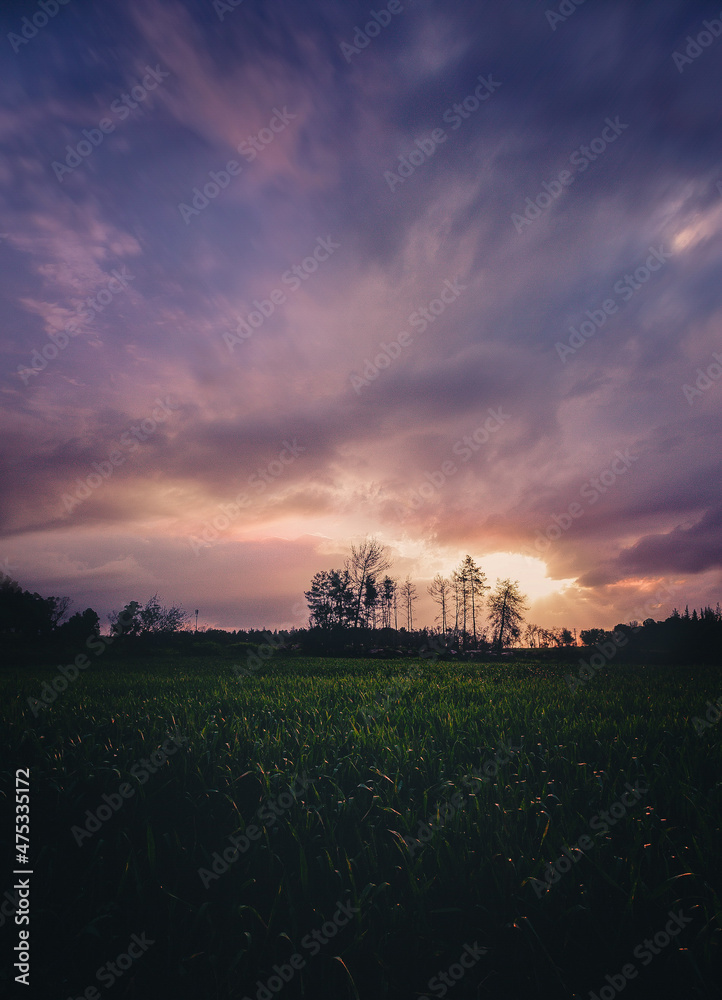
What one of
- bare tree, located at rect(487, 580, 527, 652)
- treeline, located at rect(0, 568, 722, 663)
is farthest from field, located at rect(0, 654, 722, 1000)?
bare tree, located at rect(487, 580, 527, 652)

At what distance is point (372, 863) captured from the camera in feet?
9.09

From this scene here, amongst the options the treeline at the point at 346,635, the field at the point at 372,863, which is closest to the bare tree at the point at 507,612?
the treeline at the point at 346,635

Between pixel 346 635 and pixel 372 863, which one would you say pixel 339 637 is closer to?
pixel 346 635

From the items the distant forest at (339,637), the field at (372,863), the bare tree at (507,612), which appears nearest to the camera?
the field at (372,863)

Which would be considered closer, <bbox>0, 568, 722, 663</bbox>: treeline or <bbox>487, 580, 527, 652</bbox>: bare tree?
<bbox>0, 568, 722, 663</bbox>: treeline

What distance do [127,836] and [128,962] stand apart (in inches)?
37.0

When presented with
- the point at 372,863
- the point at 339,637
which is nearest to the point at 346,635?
the point at 339,637

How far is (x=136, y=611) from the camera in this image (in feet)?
136

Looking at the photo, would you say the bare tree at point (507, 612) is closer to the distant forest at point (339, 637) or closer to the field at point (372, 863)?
the distant forest at point (339, 637)

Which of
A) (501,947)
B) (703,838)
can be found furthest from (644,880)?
(501,947)

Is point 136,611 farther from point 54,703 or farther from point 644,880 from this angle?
point 644,880

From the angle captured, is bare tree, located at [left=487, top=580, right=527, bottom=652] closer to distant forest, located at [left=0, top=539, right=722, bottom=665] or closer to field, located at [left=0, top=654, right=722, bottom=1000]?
distant forest, located at [left=0, top=539, right=722, bottom=665]

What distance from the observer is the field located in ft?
7.27

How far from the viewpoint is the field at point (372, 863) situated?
2217mm
